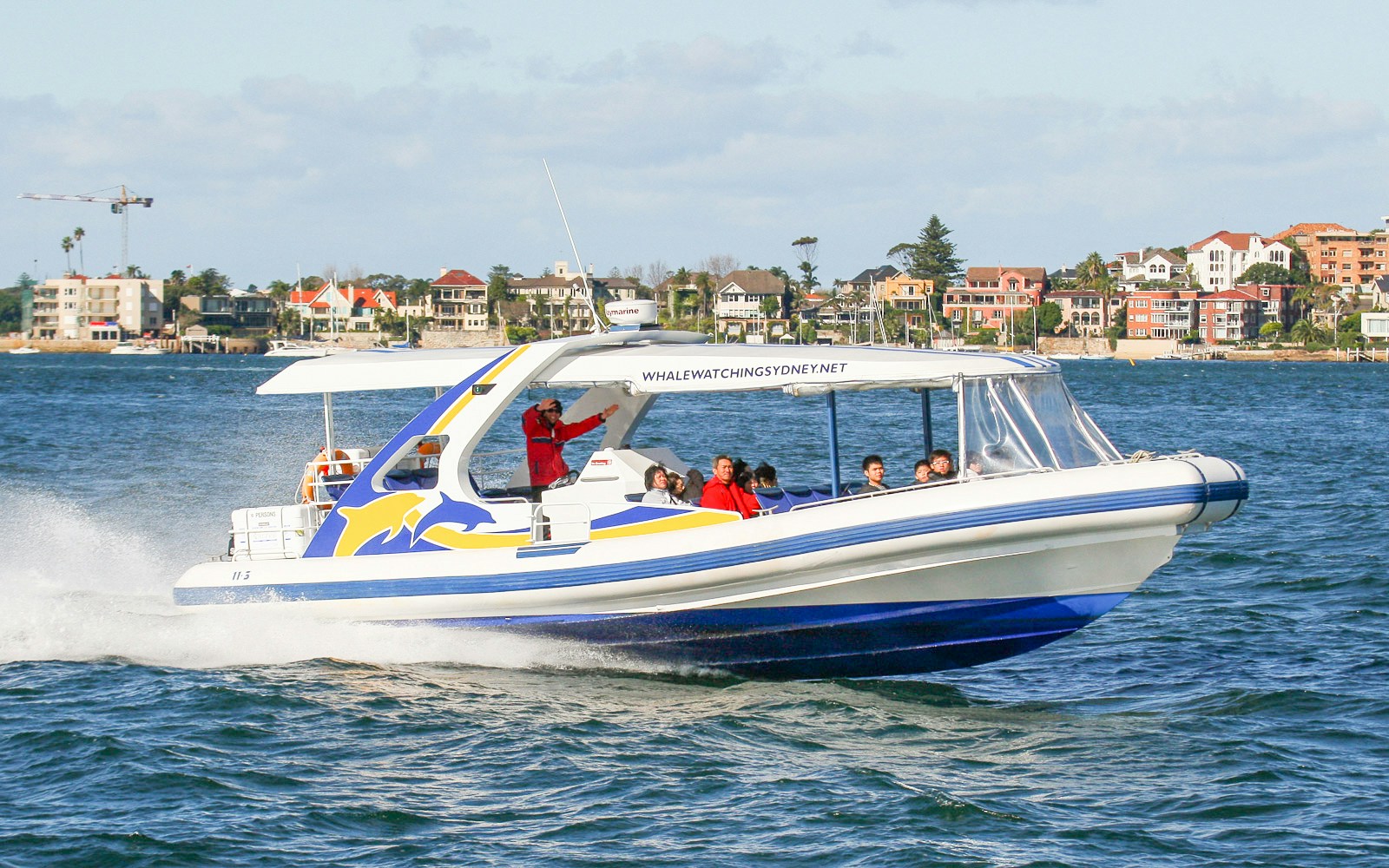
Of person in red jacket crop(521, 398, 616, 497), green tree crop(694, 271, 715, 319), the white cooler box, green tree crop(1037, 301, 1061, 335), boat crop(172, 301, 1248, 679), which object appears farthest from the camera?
green tree crop(1037, 301, 1061, 335)

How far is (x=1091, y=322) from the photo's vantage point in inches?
6909

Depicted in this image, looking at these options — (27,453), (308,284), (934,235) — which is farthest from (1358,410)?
(308,284)

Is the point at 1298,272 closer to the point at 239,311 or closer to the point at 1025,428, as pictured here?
the point at 239,311

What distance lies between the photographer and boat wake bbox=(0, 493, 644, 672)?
1212 centimetres

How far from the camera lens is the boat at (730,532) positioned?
10.6 meters

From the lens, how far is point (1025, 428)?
10.9 meters

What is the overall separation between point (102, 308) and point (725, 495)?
19114 cm

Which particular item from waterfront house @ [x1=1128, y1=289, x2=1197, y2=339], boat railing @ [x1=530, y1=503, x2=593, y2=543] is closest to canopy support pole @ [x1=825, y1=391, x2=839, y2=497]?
boat railing @ [x1=530, y1=503, x2=593, y2=543]

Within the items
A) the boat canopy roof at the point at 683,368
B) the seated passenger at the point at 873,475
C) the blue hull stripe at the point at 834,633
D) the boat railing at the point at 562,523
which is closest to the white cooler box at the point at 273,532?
A: the boat canopy roof at the point at 683,368

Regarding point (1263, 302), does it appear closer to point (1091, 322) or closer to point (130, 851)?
point (1091, 322)

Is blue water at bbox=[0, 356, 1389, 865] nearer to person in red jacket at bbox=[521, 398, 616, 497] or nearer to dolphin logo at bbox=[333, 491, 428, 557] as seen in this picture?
dolphin logo at bbox=[333, 491, 428, 557]

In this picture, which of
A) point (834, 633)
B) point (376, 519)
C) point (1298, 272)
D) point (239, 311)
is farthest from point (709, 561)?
point (1298, 272)

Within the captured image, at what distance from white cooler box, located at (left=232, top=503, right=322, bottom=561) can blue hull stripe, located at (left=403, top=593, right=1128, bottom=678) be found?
177cm

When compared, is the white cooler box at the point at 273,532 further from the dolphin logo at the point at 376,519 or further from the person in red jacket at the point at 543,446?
the person in red jacket at the point at 543,446
